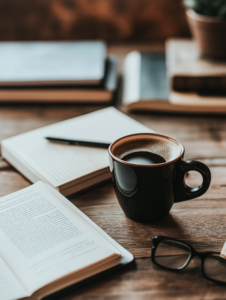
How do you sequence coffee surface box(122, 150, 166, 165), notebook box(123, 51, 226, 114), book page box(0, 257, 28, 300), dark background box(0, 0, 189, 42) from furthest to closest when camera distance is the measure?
dark background box(0, 0, 189, 42) → notebook box(123, 51, 226, 114) → coffee surface box(122, 150, 166, 165) → book page box(0, 257, 28, 300)

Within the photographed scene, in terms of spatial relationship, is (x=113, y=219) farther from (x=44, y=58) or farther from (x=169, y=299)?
(x=44, y=58)

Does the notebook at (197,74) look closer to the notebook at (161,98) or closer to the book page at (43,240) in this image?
the notebook at (161,98)

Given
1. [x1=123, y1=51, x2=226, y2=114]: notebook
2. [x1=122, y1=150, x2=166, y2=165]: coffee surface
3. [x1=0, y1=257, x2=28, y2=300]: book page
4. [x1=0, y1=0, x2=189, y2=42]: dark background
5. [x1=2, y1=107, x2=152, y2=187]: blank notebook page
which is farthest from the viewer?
[x1=0, y1=0, x2=189, y2=42]: dark background

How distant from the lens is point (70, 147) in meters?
0.70

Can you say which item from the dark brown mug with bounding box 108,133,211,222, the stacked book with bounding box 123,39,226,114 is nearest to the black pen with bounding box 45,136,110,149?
the dark brown mug with bounding box 108,133,211,222

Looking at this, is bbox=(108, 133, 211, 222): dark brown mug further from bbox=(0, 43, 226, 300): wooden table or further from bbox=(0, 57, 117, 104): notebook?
bbox=(0, 57, 117, 104): notebook

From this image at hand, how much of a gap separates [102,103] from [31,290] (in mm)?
634

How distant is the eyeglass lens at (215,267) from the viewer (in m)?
0.45

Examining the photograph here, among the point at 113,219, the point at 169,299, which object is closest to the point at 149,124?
the point at 113,219

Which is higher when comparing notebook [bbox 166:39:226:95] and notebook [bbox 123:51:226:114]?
notebook [bbox 166:39:226:95]

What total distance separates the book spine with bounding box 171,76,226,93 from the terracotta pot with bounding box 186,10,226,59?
0.30 ft

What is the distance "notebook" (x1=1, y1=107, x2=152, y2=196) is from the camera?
2.02 ft

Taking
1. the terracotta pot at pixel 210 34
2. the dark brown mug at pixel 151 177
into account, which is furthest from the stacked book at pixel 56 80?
the dark brown mug at pixel 151 177

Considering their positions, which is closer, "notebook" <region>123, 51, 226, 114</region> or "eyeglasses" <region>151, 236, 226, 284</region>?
"eyeglasses" <region>151, 236, 226, 284</region>
